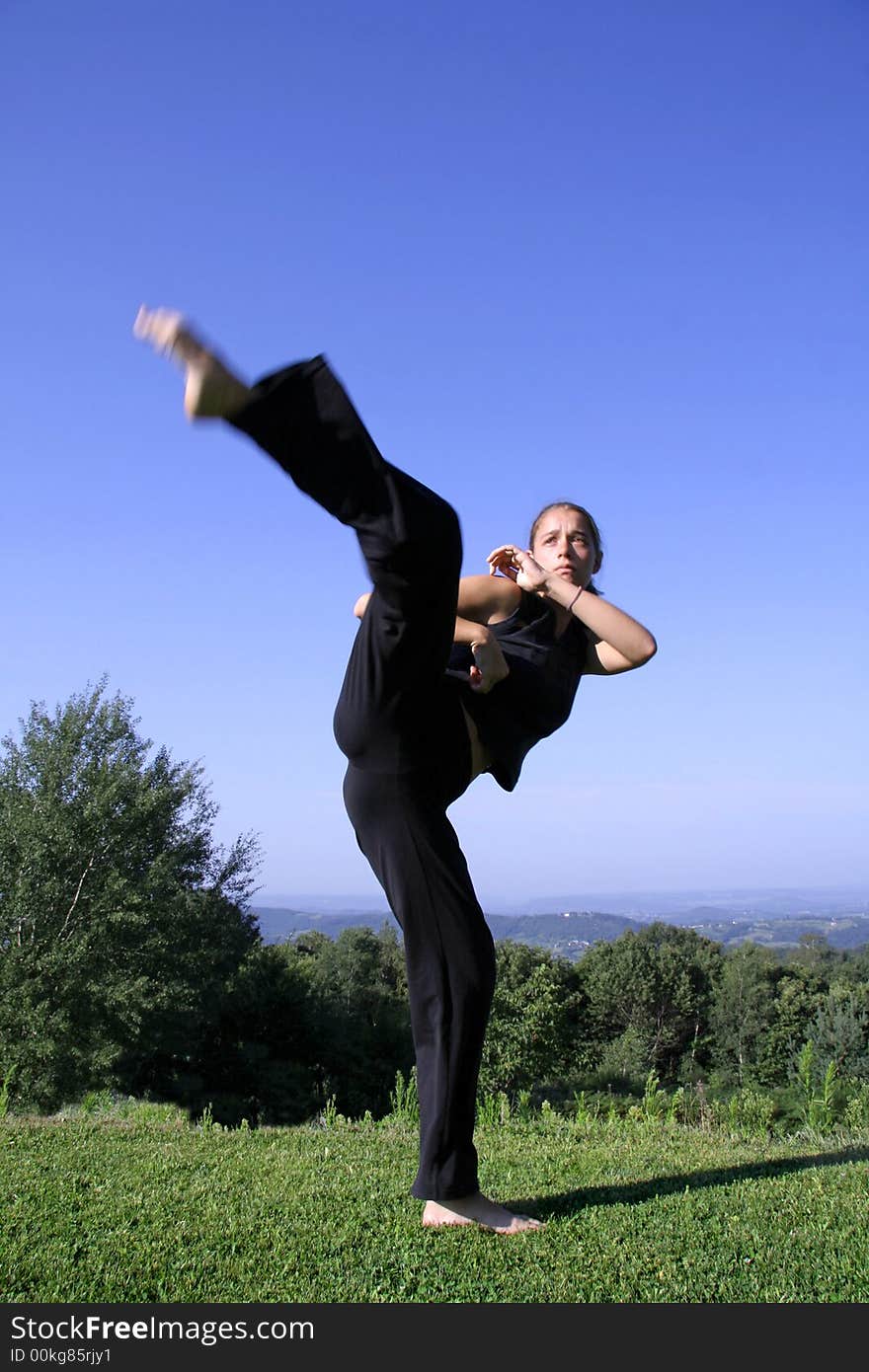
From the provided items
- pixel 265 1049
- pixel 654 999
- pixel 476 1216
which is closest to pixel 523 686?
pixel 476 1216

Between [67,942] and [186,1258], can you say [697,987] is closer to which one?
[67,942]

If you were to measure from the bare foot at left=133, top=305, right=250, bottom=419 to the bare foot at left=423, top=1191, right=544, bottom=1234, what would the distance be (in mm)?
2821

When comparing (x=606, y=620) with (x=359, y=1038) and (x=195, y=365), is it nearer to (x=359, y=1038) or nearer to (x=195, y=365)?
(x=195, y=365)

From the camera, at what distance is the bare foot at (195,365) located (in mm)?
2580

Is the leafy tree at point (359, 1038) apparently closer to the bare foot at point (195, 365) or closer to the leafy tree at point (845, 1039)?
the leafy tree at point (845, 1039)

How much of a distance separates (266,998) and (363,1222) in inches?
1282

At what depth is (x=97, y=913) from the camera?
25.0m

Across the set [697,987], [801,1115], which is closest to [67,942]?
[801,1115]

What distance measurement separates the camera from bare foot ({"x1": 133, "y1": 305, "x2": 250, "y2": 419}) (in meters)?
2.58

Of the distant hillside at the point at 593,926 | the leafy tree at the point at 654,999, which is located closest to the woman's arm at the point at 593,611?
the leafy tree at the point at 654,999

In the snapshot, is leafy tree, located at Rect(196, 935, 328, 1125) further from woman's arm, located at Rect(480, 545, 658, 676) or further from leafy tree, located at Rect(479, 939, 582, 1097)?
woman's arm, located at Rect(480, 545, 658, 676)

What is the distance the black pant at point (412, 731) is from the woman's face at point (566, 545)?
872mm

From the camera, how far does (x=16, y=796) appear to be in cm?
2588

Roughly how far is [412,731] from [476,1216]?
69.1 inches
